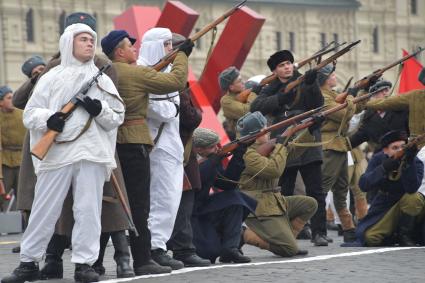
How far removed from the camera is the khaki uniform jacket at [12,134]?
15.5 metres

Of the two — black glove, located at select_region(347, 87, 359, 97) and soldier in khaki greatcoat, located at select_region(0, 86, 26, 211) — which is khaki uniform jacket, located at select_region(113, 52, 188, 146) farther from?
soldier in khaki greatcoat, located at select_region(0, 86, 26, 211)

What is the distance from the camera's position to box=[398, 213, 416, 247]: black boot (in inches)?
458

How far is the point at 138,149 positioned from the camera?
9.29 m

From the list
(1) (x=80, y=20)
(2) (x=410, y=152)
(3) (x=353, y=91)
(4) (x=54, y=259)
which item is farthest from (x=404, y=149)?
(4) (x=54, y=259)

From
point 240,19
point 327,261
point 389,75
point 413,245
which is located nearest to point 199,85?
point 240,19

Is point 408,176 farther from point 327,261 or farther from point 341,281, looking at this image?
point 341,281

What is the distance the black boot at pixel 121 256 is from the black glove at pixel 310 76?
283cm

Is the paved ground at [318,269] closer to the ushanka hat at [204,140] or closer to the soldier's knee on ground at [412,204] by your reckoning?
the soldier's knee on ground at [412,204]

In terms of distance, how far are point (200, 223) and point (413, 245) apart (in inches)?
73.7

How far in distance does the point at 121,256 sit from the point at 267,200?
210cm

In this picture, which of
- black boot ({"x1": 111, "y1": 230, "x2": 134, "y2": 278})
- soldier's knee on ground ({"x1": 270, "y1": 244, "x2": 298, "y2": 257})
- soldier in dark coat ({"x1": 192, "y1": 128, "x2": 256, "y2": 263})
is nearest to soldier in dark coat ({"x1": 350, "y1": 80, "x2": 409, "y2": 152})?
soldier's knee on ground ({"x1": 270, "y1": 244, "x2": 298, "y2": 257})

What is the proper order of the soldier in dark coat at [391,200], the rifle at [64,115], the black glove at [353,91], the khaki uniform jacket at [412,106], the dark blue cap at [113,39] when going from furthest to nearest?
the black glove at [353,91] → the khaki uniform jacket at [412,106] → the soldier in dark coat at [391,200] → the dark blue cap at [113,39] → the rifle at [64,115]

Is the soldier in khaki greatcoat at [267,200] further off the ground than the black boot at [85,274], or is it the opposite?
the soldier in khaki greatcoat at [267,200]

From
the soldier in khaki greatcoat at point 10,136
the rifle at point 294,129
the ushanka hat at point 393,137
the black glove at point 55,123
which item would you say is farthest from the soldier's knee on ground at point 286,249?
the soldier in khaki greatcoat at point 10,136
